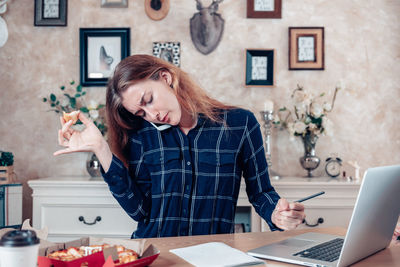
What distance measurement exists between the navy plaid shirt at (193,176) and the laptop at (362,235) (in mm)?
467

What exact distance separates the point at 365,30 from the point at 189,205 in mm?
1919

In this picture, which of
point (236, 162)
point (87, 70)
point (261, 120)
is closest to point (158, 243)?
point (236, 162)

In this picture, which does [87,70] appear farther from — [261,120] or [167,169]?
[167,169]

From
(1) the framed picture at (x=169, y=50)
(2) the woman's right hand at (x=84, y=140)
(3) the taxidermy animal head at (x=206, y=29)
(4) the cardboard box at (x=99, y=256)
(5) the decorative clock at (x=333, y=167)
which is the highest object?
(3) the taxidermy animal head at (x=206, y=29)

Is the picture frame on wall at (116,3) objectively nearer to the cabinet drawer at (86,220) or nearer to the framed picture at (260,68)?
the framed picture at (260,68)

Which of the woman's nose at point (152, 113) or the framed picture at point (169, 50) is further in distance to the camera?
the framed picture at point (169, 50)

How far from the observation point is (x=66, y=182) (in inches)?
96.1

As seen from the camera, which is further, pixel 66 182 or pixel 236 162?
pixel 66 182

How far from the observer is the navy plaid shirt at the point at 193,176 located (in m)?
1.71

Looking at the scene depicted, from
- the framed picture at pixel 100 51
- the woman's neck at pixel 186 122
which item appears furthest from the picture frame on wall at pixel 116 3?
the woman's neck at pixel 186 122

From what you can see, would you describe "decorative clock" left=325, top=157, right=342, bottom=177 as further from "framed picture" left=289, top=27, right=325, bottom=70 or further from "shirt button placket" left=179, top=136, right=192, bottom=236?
"shirt button placket" left=179, top=136, right=192, bottom=236

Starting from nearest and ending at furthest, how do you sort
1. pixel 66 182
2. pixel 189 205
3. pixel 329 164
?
pixel 189 205, pixel 66 182, pixel 329 164

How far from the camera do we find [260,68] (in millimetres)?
2834

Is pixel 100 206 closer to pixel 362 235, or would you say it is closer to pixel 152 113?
pixel 152 113
